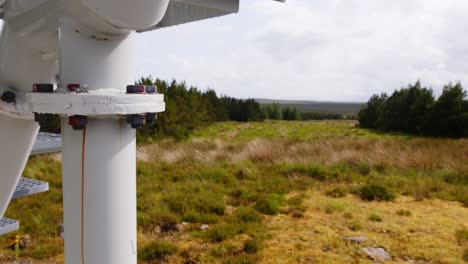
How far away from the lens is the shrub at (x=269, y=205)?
199 inches

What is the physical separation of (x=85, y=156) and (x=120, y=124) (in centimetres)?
17

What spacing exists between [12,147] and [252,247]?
103 inches

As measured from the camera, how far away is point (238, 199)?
223 inches

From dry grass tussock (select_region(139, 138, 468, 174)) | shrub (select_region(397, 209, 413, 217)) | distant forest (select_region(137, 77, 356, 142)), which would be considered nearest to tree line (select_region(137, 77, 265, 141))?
distant forest (select_region(137, 77, 356, 142))

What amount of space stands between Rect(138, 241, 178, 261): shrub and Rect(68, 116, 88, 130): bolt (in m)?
2.85

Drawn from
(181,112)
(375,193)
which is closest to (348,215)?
(375,193)

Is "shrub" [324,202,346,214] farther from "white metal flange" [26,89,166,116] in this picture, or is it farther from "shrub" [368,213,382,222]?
"white metal flange" [26,89,166,116]

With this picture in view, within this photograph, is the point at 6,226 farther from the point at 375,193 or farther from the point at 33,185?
the point at 375,193

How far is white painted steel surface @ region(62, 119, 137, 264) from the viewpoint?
135 centimetres

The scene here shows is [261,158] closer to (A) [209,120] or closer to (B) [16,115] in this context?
(B) [16,115]

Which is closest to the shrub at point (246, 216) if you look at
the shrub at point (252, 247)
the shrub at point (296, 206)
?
the shrub at point (296, 206)

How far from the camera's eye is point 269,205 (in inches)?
203

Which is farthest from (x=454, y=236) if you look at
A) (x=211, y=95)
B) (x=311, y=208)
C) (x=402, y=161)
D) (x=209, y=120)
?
(x=211, y=95)

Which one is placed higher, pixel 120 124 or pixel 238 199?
pixel 120 124
